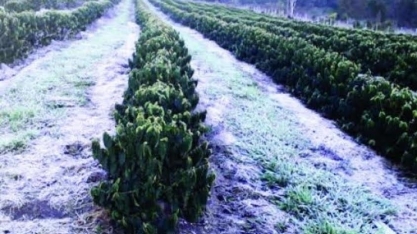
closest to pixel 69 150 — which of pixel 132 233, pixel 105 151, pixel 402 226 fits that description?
pixel 105 151

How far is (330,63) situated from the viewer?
7.77 metres

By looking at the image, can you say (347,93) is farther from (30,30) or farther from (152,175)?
(30,30)

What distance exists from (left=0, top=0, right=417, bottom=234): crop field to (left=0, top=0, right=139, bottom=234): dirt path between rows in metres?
0.02

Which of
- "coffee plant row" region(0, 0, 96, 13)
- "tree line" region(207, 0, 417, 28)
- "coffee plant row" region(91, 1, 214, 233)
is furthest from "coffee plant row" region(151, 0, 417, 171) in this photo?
"tree line" region(207, 0, 417, 28)

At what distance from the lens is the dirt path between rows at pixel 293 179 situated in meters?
3.65

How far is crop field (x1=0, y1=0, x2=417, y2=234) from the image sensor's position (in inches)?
128

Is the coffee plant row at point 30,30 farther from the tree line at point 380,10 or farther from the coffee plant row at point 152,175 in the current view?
the tree line at point 380,10

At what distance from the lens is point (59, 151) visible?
4.41 meters

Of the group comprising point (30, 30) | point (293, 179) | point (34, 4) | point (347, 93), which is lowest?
→ point (293, 179)

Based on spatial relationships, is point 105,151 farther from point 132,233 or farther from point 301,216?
point 301,216

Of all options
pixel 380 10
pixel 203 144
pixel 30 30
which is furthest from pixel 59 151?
pixel 380 10

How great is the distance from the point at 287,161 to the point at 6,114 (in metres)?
3.21

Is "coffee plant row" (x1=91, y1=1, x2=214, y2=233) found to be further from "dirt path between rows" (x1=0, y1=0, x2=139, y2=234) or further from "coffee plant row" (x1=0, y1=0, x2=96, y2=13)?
"coffee plant row" (x1=0, y1=0, x2=96, y2=13)

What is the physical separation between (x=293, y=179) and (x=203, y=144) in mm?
1112
